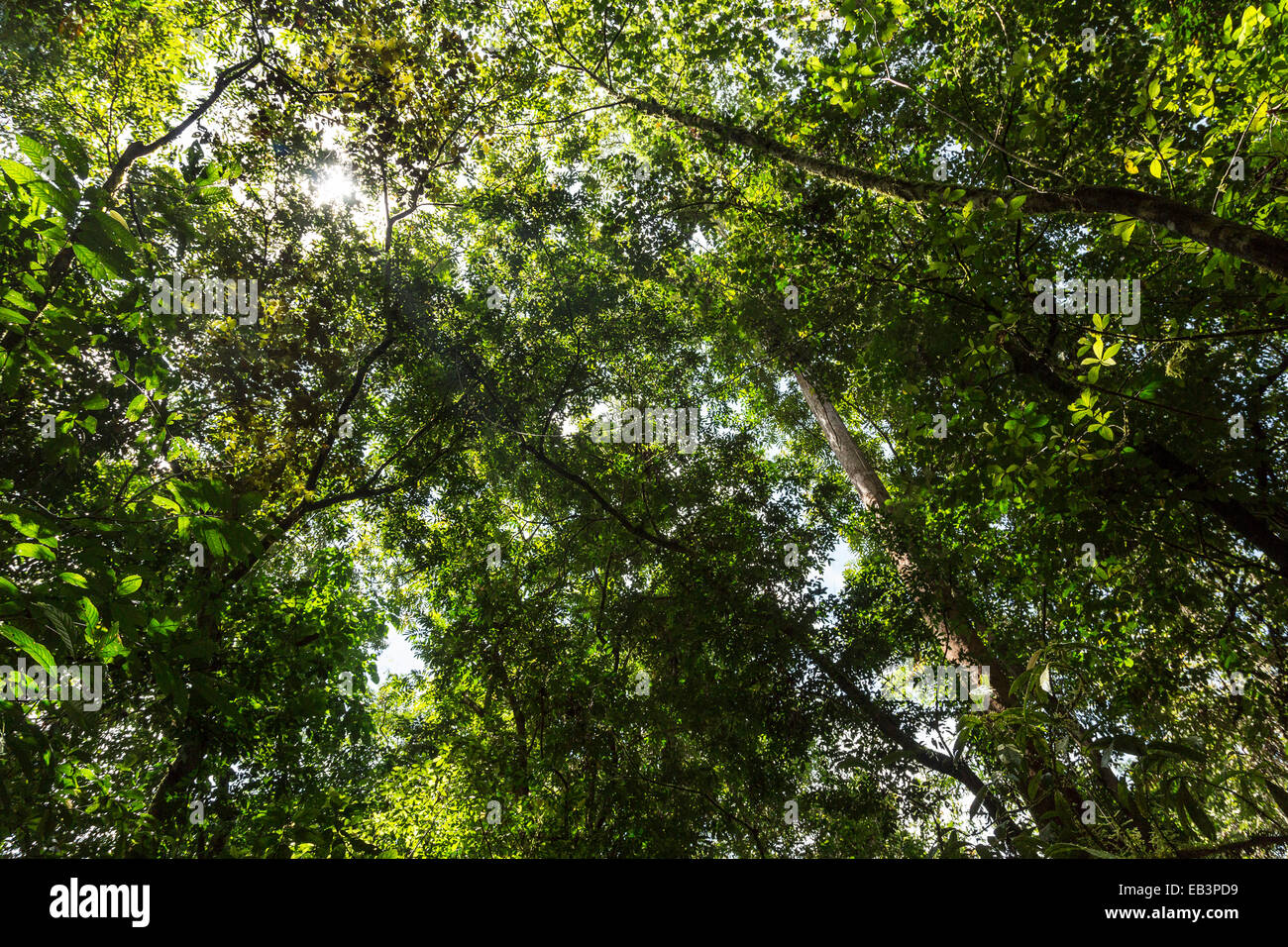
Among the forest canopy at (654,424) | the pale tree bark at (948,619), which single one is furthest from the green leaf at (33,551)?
the pale tree bark at (948,619)

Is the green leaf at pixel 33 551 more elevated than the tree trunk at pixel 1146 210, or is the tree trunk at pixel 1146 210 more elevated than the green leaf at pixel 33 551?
the tree trunk at pixel 1146 210

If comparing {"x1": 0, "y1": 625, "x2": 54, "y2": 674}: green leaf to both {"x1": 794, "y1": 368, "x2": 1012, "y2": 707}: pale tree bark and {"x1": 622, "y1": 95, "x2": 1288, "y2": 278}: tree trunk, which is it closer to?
{"x1": 622, "y1": 95, "x2": 1288, "y2": 278}: tree trunk

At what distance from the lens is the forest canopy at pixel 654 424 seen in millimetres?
3186

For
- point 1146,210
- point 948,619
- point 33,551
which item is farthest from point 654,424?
point 33,551

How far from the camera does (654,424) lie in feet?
32.4

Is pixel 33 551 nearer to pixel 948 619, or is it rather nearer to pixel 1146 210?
pixel 1146 210

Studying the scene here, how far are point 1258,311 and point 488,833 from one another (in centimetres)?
914

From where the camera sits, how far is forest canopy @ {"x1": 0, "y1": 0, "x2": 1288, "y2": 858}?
319 cm

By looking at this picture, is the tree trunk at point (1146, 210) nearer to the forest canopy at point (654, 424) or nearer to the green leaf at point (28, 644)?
the forest canopy at point (654, 424)

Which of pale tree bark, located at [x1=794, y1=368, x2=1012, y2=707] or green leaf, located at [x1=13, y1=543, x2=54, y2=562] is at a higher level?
green leaf, located at [x1=13, y1=543, x2=54, y2=562]

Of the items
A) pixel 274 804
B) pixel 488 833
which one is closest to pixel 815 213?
pixel 488 833

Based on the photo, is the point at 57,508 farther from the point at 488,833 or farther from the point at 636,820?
the point at 636,820

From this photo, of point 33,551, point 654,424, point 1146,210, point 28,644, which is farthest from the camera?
point 654,424

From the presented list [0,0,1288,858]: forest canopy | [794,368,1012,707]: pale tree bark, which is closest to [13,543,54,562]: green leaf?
[0,0,1288,858]: forest canopy
